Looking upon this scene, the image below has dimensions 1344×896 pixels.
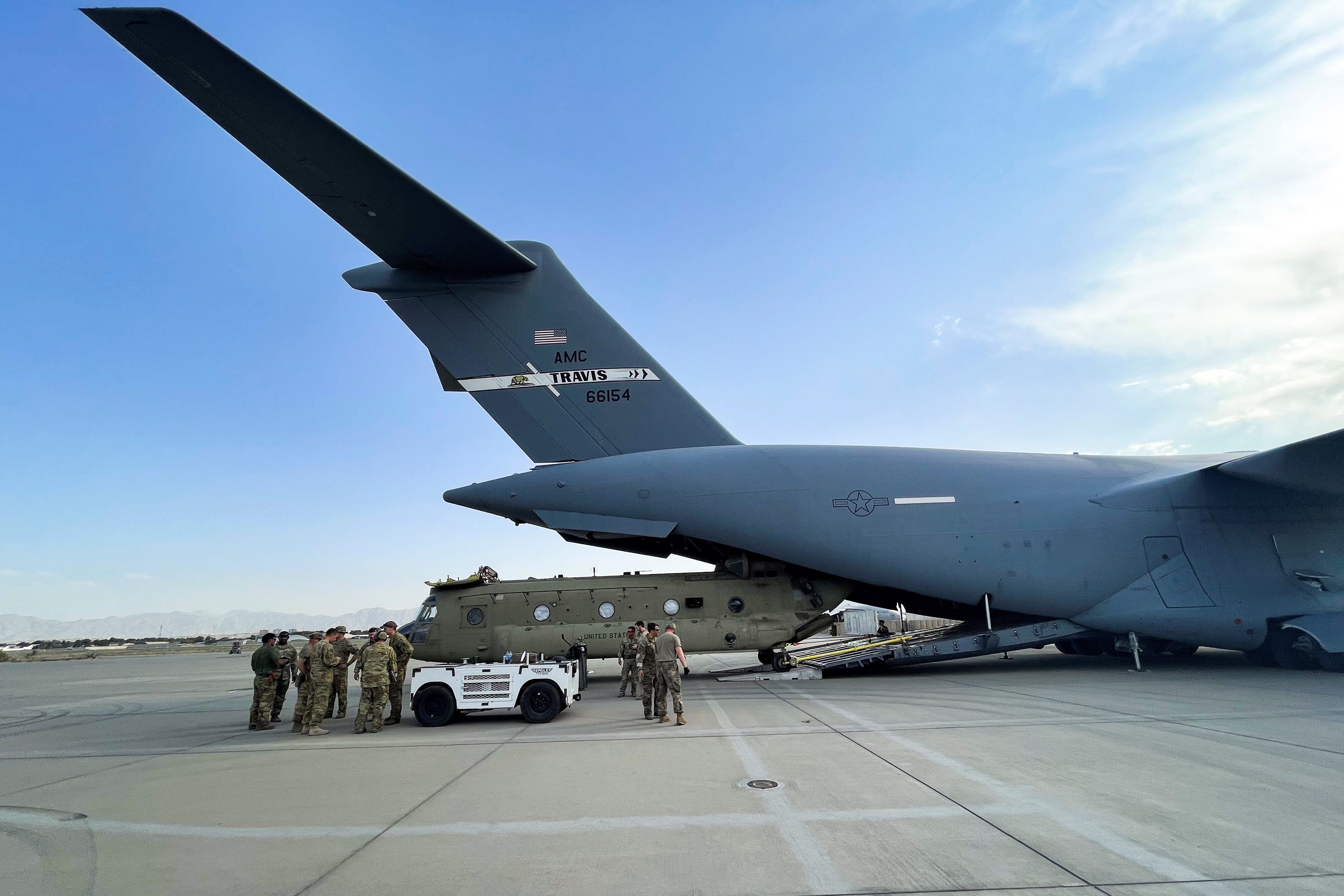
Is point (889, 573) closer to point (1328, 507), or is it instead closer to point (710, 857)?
point (1328, 507)

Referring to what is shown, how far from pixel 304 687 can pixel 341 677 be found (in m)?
1.34

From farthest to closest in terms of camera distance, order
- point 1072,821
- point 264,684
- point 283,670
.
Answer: point 283,670 < point 264,684 < point 1072,821

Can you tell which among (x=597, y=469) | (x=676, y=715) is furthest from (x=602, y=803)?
(x=597, y=469)

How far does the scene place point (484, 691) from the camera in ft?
30.3

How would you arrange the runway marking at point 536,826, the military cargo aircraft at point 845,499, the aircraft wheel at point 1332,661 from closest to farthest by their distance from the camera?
the runway marking at point 536,826 < the aircraft wheel at point 1332,661 < the military cargo aircraft at point 845,499

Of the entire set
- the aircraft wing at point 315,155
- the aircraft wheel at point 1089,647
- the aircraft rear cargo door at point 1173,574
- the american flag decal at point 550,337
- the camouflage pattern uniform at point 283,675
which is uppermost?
the aircraft wing at point 315,155

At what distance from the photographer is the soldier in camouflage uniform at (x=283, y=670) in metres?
9.74

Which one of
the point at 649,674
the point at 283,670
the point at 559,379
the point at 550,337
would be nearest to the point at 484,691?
the point at 649,674

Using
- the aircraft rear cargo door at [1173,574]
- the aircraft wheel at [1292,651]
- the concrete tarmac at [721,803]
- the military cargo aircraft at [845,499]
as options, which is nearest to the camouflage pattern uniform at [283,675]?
the concrete tarmac at [721,803]

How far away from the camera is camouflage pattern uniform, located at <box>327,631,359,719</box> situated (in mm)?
9852

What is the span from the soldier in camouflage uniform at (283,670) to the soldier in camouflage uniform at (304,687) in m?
0.44

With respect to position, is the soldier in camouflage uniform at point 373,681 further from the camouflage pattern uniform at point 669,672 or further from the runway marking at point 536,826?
the runway marking at point 536,826

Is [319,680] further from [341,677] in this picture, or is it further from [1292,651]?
[1292,651]

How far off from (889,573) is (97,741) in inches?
480
